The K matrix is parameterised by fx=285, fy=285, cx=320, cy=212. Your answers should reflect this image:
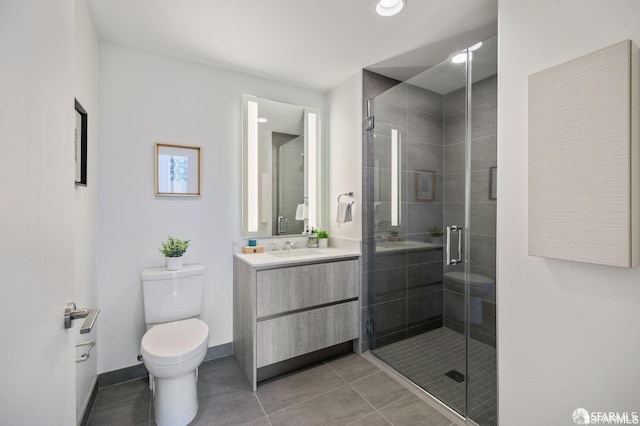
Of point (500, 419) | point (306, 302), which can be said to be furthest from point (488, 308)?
point (306, 302)

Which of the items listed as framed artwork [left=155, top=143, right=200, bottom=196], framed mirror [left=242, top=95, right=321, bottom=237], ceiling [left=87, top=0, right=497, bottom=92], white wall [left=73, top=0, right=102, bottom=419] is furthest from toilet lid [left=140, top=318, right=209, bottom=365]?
ceiling [left=87, top=0, right=497, bottom=92]

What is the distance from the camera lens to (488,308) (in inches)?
66.0

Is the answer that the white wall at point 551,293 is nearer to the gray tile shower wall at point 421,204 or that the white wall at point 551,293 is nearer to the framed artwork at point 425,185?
the gray tile shower wall at point 421,204

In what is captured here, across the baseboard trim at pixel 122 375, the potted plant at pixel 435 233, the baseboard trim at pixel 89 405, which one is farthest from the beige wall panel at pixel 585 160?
the baseboard trim at pixel 122 375

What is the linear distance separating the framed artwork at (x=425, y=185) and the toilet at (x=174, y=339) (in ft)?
5.88

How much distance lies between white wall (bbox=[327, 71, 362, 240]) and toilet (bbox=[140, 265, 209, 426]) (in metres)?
1.32

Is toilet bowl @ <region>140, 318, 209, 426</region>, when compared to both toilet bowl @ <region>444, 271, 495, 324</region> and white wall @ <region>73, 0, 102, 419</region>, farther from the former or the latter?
toilet bowl @ <region>444, 271, 495, 324</region>

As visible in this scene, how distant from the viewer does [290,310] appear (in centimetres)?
215

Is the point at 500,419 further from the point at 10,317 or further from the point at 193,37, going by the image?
the point at 193,37

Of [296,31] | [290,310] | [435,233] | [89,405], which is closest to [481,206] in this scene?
[435,233]

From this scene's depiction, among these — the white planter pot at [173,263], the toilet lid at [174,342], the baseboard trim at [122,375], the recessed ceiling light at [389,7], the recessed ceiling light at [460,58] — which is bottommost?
the baseboard trim at [122,375]

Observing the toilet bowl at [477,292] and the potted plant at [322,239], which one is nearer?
the toilet bowl at [477,292]

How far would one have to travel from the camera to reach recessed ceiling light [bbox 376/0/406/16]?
1670mm

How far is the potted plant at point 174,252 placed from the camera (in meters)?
2.12
